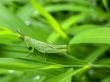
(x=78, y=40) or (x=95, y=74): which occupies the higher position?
(x=78, y=40)

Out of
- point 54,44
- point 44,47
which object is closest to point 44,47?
point 44,47

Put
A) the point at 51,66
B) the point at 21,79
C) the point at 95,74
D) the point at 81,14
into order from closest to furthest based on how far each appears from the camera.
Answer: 1. the point at 51,66
2. the point at 21,79
3. the point at 95,74
4. the point at 81,14

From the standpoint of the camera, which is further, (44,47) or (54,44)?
(54,44)

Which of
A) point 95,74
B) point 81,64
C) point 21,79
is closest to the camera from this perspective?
point 81,64

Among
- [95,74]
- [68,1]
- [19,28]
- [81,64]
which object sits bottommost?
[95,74]

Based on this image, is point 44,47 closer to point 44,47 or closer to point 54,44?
point 44,47

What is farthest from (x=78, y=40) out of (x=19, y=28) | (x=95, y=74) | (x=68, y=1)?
(x=68, y=1)

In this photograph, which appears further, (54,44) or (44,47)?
(54,44)

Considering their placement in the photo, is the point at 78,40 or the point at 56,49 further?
the point at 78,40

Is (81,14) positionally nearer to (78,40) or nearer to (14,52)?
(78,40)
